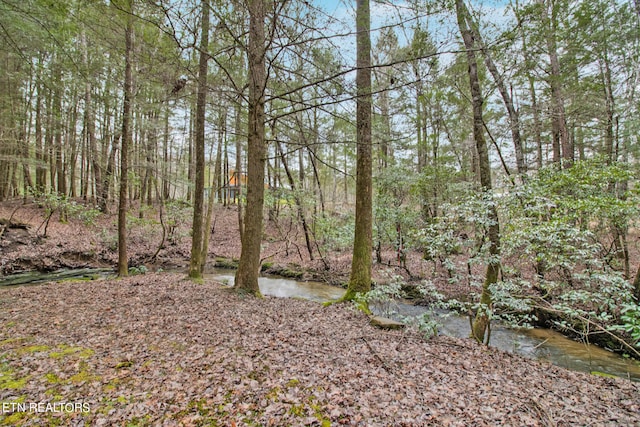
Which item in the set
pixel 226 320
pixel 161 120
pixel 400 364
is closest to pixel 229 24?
pixel 226 320

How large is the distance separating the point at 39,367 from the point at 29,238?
499 inches

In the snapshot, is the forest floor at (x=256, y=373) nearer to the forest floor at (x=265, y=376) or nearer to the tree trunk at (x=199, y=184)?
the forest floor at (x=265, y=376)

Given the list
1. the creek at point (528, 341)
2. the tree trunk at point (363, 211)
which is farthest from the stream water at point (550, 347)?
the tree trunk at point (363, 211)

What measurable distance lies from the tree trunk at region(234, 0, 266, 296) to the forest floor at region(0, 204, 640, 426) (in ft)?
2.84

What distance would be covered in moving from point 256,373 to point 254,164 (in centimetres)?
439

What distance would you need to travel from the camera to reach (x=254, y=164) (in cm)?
641

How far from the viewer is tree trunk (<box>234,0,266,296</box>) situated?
582 cm

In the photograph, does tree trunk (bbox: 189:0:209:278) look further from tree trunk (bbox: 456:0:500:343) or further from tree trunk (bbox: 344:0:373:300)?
tree trunk (bbox: 456:0:500:343)

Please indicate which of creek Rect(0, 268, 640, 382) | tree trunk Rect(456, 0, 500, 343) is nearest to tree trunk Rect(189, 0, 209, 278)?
creek Rect(0, 268, 640, 382)

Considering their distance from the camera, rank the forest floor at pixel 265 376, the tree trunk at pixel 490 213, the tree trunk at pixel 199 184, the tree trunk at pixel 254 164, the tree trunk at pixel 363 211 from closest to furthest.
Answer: the forest floor at pixel 265 376 < the tree trunk at pixel 490 213 < the tree trunk at pixel 254 164 < the tree trunk at pixel 363 211 < the tree trunk at pixel 199 184

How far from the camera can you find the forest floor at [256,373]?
8.61 ft

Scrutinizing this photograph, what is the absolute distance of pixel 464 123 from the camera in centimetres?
1212

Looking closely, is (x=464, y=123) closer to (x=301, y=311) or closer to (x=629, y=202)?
(x=629, y=202)

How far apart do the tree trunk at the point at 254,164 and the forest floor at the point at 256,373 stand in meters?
0.87
